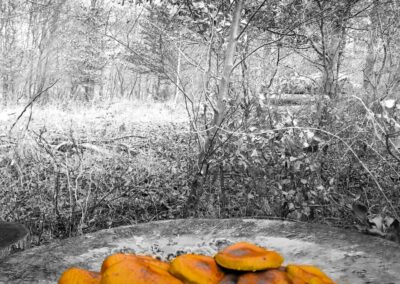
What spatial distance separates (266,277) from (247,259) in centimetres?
7

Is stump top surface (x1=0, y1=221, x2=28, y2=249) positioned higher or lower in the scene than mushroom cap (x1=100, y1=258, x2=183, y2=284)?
lower

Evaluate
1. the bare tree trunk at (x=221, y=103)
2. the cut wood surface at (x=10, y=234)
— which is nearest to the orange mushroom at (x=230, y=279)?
the cut wood surface at (x=10, y=234)

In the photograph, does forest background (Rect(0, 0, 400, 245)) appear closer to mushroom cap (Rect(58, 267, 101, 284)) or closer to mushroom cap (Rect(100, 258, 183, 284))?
mushroom cap (Rect(100, 258, 183, 284))

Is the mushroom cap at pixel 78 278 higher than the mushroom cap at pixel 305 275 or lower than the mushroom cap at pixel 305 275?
lower

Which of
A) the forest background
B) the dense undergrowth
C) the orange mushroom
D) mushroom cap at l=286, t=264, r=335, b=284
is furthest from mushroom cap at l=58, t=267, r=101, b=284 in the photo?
the dense undergrowth

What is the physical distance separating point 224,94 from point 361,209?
4.80ft

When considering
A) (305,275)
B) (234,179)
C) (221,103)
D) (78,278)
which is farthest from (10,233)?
(234,179)

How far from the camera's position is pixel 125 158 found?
4.98 metres


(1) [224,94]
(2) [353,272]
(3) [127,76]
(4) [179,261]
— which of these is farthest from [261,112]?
(3) [127,76]

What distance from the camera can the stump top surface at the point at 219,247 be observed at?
1427 mm

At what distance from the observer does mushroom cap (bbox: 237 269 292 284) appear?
1.15m

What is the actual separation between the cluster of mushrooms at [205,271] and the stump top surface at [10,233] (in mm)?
632

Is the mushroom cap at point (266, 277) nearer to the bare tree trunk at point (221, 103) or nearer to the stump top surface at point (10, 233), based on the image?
the stump top surface at point (10, 233)

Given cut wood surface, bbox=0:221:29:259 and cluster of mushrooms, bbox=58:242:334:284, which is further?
Answer: cut wood surface, bbox=0:221:29:259
